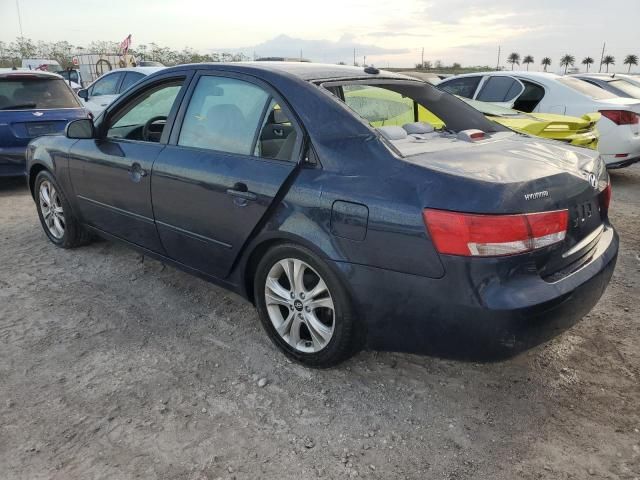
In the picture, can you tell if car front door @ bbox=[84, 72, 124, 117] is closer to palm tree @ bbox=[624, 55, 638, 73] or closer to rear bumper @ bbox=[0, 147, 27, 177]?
rear bumper @ bbox=[0, 147, 27, 177]

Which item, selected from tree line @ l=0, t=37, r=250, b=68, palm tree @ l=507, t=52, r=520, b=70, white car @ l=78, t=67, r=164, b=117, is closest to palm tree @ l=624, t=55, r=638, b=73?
palm tree @ l=507, t=52, r=520, b=70

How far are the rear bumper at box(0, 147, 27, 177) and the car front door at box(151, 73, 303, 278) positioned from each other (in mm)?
4382

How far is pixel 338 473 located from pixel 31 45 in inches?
2134

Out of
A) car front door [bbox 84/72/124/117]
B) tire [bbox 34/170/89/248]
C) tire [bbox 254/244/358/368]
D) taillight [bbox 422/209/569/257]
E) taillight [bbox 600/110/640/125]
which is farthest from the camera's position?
car front door [bbox 84/72/124/117]

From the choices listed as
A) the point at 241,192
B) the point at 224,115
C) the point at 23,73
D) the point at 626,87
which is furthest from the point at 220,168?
the point at 626,87

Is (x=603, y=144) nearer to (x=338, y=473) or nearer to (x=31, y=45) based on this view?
(x=338, y=473)

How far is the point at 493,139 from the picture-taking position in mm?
3131

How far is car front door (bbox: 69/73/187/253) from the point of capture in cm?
343

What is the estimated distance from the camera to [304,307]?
2.73 m

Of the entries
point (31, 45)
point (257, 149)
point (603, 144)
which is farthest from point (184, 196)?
point (31, 45)

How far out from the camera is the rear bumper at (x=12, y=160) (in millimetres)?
6625

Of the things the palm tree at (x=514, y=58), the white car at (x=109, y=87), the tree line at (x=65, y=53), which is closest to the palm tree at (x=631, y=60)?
the palm tree at (x=514, y=58)

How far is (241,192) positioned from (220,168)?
0.80 feet

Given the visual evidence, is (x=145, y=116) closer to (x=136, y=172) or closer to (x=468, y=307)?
(x=136, y=172)
